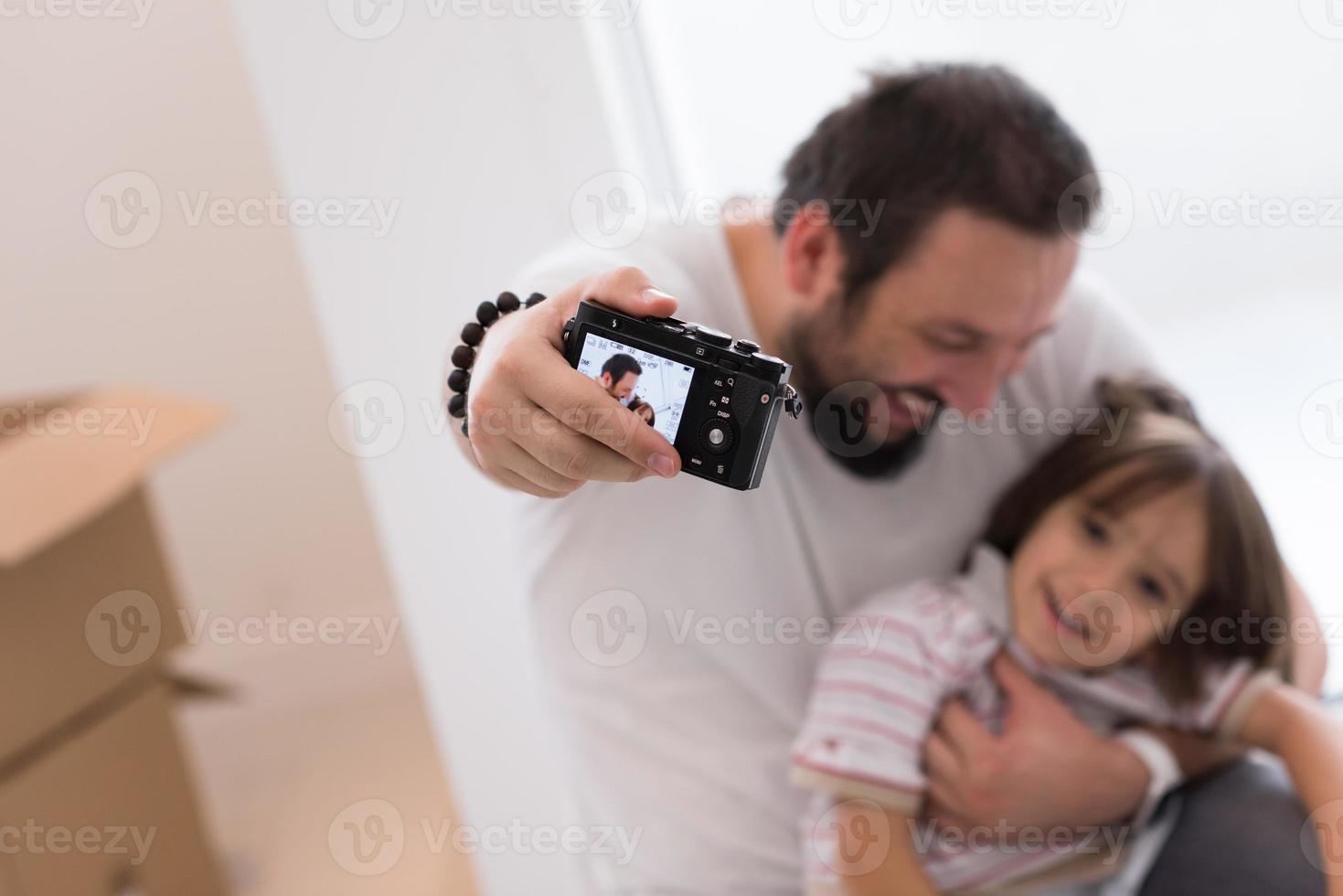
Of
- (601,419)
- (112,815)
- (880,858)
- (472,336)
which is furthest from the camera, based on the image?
(112,815)

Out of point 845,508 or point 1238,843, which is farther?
point 845,508

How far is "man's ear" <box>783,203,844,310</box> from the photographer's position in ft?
2.91

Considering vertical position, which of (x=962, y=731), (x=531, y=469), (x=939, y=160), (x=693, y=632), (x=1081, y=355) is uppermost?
(x=939, y=160)

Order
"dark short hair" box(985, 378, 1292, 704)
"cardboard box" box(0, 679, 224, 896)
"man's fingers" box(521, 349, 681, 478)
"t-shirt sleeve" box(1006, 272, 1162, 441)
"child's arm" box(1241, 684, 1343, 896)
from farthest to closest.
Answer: "cardboard box" box(0, 679, 224, 896) → "t-shirt sleeve" box(1006, 272, 1162, 441) → "dark short hair" box(985, 378, 1292, 704) → "child's arm" box(1241, 684, 1343, 896) → "man's fingers" box(521, 349, 681, 478)

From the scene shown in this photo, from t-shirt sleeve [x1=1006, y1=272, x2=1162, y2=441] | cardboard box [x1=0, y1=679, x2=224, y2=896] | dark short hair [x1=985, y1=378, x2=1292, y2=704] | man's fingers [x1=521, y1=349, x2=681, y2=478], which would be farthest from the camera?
cardboard box [x1=0, y1=679, x2=224, y2=896]

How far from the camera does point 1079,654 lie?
0.88 metres

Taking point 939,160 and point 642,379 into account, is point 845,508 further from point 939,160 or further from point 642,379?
point 642,379

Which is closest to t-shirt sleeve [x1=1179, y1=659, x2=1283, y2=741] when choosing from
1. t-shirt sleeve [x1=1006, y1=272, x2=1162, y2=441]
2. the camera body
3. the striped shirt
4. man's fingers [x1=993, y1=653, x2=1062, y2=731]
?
the striped shirt

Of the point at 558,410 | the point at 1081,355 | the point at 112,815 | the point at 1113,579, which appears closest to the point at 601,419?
the point at 558,410

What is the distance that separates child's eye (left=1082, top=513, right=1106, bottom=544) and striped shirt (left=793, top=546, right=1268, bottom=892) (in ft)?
0.25

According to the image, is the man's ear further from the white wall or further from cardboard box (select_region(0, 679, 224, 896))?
cardboard box (select_region(0, 679, 224, 896))

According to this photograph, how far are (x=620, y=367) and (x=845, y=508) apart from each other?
48 centimetres

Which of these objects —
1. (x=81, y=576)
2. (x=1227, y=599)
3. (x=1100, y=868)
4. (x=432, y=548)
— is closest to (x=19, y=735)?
(x=81, y=576)

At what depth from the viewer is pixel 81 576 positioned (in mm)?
1157
